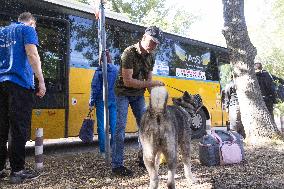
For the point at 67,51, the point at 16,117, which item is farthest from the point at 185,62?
the point at 16,117

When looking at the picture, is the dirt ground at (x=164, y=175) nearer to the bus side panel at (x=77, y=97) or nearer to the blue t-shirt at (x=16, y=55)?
the blue t-shirt at (x=16, y=55)

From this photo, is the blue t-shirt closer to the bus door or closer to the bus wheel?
the bus door

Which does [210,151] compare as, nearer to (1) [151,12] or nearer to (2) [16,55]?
(2) [16,55]

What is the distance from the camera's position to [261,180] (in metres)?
4.58

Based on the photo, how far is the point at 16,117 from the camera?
4.86 metres

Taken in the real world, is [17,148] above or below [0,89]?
below

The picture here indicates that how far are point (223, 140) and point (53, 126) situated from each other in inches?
153

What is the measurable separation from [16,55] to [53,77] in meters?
3.29

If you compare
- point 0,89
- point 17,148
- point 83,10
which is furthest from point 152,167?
point 83,10

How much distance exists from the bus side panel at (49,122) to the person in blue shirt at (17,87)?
2.74 m

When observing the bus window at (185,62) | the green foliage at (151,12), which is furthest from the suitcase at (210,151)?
the green foliage at (151,12)

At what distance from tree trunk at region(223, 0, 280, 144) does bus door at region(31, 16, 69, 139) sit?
3.82 metres

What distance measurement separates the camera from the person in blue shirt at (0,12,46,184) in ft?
16.0

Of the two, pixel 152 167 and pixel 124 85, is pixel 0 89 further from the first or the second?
pixel 152 167
